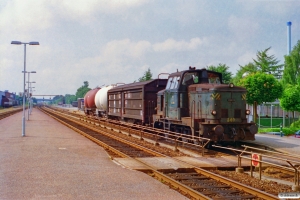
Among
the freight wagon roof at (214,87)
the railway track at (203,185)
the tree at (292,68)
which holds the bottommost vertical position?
the railway track at (203,185)

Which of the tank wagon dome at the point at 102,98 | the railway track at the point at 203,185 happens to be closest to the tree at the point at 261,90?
the tank wagon dome at the point at 102,98

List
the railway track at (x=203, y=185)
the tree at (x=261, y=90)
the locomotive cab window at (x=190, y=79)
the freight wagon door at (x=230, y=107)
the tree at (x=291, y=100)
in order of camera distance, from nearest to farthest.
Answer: the railway track at (x=203, y=185) < the freight wagon door at (x=230, y=107) < the locomotive cab window at (x=190, y=79) < the tree at (x=291, y=100) < the tree at (x=261, y=90)

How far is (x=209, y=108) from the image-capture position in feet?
56.2

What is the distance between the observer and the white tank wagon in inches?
1565

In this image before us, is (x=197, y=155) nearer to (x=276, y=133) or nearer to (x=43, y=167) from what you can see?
(x=43, y=167)

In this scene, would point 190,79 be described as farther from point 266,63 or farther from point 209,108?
point 266,63

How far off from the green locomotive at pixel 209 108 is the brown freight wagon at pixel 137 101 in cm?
597

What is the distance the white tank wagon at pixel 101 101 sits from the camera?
39.8 m

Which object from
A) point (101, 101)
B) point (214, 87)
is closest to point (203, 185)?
point (214, 87)

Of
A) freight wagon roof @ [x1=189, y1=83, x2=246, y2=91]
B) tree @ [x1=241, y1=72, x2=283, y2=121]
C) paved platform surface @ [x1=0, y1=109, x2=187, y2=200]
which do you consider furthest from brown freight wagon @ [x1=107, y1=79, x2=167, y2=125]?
paved platform surface @ [x1=0, y1=109, x2=187, y2=200]

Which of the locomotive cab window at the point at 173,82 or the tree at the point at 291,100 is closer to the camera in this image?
the locomotive cab window at the point at 173,82

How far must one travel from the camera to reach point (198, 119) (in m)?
17.1

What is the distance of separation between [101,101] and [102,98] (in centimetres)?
46

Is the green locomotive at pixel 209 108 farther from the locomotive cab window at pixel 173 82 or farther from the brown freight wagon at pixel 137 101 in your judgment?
the brown freight wagon at pixel 137 101
